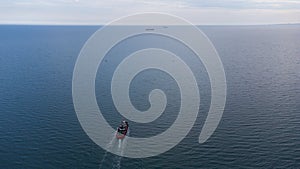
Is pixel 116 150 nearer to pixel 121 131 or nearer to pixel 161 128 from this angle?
pixel 121 131

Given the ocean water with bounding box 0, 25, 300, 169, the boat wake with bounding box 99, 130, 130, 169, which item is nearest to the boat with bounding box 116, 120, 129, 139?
the boat wake with bounding box 99, 130, 130, 169

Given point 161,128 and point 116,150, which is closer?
point 116,150

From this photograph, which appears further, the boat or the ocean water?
the boat

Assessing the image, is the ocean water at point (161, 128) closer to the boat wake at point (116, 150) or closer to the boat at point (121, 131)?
the boat wake at point (116, 150)

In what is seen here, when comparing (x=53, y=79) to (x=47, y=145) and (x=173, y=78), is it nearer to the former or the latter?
(x=173, y=78)

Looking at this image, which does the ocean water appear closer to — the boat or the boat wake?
the boat wake

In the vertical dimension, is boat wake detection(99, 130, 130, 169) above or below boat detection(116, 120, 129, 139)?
below

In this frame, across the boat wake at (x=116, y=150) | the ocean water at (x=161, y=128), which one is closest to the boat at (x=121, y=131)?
the boat wake at (x=116, y=150)

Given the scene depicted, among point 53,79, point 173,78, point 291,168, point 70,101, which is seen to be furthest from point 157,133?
point 53,79

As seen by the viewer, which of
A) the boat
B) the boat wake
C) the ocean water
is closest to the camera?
the boat wake

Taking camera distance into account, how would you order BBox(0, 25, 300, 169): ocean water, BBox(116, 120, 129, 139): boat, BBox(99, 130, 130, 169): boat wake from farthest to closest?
BBox(116, 120, 129, 139): boat, BBox(0, 25, 300, 169): ocean water, BBox(99, 130, 130, 169): boat wake

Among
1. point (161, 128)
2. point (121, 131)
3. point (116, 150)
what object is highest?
point (161, 128)

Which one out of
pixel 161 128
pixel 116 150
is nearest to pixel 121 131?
pixel 116 150
